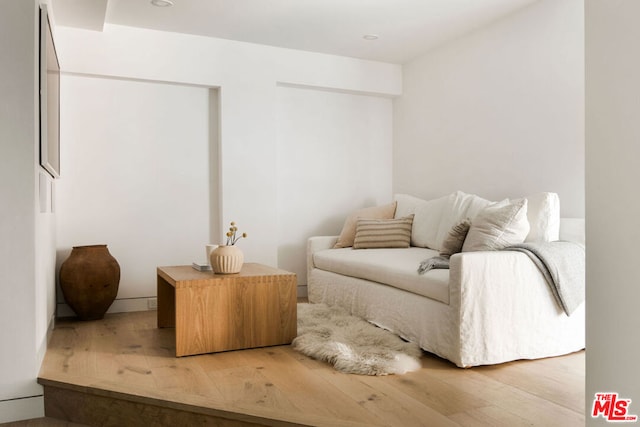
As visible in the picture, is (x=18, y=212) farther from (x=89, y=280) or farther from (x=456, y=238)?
(x=456, y=238)

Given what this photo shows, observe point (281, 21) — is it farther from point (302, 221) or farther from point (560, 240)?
point (560, 240)

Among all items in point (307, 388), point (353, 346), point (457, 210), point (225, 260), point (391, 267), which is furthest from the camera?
point (457, 210)

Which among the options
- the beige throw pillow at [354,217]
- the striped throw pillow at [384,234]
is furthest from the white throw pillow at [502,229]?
the beige throw pillow at [354,217]

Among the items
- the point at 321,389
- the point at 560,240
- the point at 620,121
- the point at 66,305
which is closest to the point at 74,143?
the point at 66,305

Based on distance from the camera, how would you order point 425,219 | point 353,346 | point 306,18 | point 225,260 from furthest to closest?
point 425,219, point 306,18, point 225,260, point 353,346

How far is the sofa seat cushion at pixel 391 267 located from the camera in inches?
119

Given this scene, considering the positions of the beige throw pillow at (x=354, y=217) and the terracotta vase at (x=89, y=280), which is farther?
the beige throw pillow at (x=354, y=217)

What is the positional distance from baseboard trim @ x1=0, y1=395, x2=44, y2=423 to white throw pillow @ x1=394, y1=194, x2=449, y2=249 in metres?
2.85

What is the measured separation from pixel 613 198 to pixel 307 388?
1571 millimetres

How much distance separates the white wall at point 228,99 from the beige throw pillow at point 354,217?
1.82ft

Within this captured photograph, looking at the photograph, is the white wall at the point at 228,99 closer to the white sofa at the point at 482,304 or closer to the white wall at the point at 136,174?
the white wall at the point at 136,174

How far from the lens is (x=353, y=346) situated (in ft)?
10.1

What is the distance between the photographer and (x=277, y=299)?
10.6 ft

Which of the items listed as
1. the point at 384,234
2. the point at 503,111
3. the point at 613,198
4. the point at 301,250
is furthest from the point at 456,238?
the point at 301,250
